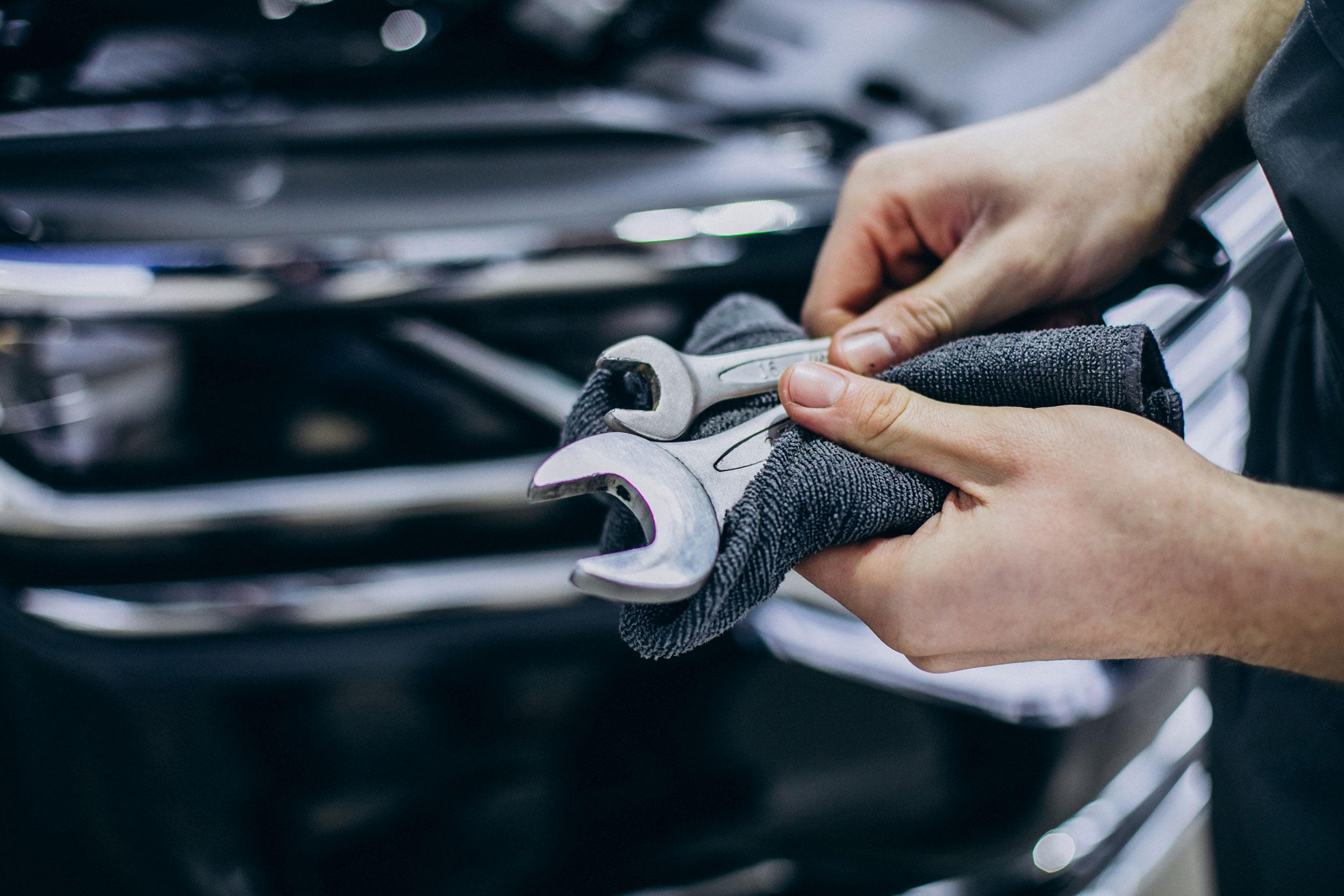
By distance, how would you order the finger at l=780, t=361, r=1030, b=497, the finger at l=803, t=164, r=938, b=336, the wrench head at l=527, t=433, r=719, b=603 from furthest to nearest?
the finger at l=803, t=164, r=938, b=336, the finger at l=780, t=361, r=1030, b=497, the wrench head at l=527, t=433, r=719, b=603

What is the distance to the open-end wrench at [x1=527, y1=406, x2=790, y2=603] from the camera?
1.78 feet

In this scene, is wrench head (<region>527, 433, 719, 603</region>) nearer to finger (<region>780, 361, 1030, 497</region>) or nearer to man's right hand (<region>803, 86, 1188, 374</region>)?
finger (<region>780, 361, 1030, 497</region>)

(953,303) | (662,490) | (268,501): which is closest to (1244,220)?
(953,303)

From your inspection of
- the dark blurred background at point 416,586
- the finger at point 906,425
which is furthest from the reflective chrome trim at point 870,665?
the finger at point 906,425

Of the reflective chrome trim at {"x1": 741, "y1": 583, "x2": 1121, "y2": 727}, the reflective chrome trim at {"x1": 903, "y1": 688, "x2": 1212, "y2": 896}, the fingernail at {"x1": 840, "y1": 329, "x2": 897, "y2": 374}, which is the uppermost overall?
the fingernail at {"x1": 840, "y1": 329, "x2": 897, "y2": 374}

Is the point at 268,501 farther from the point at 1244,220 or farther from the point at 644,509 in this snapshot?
the point at 1244,220

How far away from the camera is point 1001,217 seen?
89 cm

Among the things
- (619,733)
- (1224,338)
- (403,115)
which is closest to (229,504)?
(619,733)

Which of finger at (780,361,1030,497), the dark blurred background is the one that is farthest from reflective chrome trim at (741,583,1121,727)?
finger at (780,361,1030,497)

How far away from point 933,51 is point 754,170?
1.57ft

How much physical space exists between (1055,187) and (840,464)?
1.50ft

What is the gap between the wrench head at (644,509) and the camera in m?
0.54

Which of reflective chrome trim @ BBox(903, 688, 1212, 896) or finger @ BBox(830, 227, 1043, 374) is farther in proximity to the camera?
reflective chrome trim @ BBox(903, 688, 1212, 896)

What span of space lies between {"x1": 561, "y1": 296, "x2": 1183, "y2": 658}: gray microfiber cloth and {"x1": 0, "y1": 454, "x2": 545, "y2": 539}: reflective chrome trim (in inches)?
9.6
